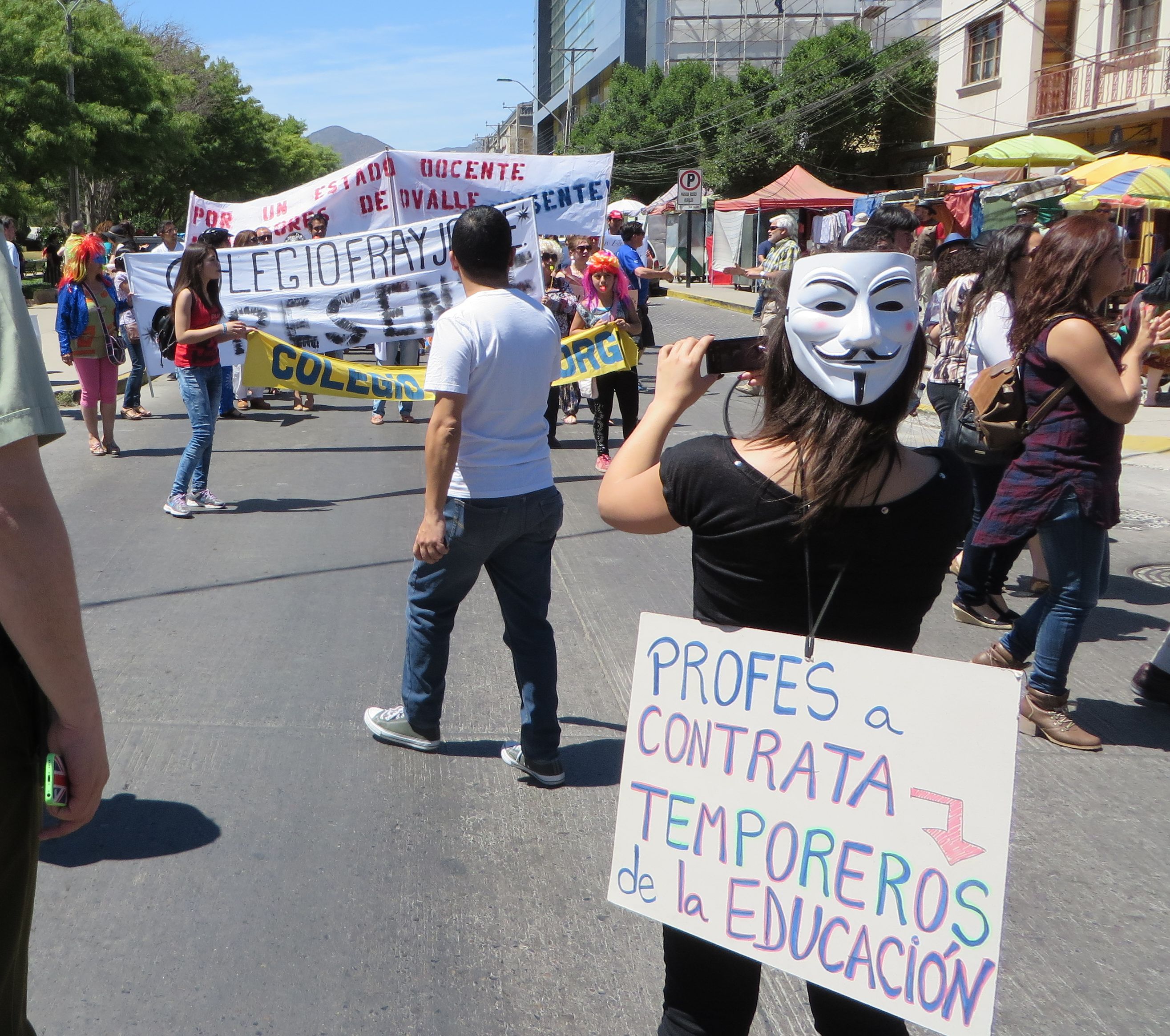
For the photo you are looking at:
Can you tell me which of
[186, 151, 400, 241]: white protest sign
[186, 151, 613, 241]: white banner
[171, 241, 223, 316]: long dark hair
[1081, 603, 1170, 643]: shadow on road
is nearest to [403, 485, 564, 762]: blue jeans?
[1081, 603, 1170, 643]: shadow on road

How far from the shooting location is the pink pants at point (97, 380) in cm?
978

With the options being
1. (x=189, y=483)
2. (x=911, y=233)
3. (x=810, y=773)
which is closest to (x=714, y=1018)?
(x=810, y=773)

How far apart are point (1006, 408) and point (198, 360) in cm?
539

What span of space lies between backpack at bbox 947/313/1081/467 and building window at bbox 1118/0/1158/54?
25061mm

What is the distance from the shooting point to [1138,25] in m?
27.1

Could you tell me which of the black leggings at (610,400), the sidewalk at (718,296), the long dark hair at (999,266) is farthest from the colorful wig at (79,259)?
the sidewalk at (718,296)

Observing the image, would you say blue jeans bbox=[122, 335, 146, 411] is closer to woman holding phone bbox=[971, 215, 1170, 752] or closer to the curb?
woman holding phone bbox=[971, 215, 1170, 752]

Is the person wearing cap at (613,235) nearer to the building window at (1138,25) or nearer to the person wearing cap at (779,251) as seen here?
the person wearing cap at (779,251)

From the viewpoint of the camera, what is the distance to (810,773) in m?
1.85

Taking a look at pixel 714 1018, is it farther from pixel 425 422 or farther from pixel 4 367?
pixel 425 422

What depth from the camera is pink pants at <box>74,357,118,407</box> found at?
9781 millimetres

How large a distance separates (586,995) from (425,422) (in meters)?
9.85

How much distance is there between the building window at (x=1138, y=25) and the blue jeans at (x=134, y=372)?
75.5 feet

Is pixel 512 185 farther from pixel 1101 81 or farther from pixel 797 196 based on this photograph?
pixel 1101 81
